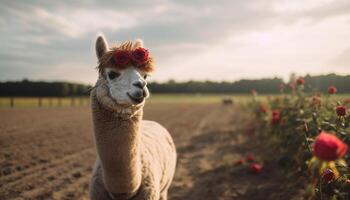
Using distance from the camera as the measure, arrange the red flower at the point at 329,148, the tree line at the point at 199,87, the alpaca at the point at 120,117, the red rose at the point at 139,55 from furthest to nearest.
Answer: the tree line at the point at 199,87, the red rose at the point at 139,55, the alpaca at the point at 120,117, the red flower at the point at 329,148

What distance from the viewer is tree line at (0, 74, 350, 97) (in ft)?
20.2

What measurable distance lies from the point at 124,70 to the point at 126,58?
122 millimetres

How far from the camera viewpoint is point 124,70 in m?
3.36

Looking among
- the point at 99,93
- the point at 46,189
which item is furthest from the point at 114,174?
the point at 46,189

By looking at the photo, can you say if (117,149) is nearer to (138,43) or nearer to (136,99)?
(136,99)

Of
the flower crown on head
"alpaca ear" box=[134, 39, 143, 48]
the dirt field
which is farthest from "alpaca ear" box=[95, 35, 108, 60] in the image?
the dirt field

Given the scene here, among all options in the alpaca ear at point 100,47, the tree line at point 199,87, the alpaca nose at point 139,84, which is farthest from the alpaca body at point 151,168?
the alpaca ear at point 100,47

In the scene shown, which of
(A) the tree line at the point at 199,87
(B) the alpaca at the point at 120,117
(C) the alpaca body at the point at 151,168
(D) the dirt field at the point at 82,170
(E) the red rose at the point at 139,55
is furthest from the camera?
(A) the tree line at the point at 199,87

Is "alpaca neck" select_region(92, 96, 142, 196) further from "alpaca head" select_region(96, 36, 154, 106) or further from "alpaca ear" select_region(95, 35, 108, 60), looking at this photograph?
"alpaca ear" select_region(95, 35, 108, 60)

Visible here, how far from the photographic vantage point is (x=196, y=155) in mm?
9812

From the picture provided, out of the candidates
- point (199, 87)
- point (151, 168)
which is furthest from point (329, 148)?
point (199, 87)

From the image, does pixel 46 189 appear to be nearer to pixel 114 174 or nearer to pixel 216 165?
pixel 114 174

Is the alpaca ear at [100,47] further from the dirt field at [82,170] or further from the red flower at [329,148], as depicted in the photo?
the dirt field at [82,170]

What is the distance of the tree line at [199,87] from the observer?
617 cm
